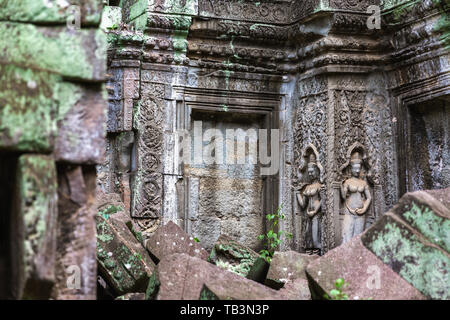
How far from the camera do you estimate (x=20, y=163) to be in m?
3.43

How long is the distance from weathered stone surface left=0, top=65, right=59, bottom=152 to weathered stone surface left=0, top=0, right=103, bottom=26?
262 millimetres

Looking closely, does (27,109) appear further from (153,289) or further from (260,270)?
(260,270)

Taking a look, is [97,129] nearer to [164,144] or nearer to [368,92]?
[164,144]

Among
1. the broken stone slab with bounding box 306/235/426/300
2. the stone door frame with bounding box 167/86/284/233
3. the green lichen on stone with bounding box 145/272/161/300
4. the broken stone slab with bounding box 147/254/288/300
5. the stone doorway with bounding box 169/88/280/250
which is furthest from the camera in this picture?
the stone doorway with bounding box 169/88/280/250

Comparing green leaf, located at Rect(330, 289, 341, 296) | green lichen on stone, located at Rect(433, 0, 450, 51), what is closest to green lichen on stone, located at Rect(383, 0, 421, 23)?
green lichen on stone, located at Rect(433, 0, 450, 51)

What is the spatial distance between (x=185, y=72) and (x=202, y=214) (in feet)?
5.09

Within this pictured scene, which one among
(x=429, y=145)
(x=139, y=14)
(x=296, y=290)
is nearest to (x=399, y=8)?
(x=429, y=145)

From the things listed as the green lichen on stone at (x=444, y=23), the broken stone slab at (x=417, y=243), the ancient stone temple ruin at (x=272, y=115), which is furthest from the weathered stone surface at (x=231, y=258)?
the green lichen on stone at (x=444, y=23)

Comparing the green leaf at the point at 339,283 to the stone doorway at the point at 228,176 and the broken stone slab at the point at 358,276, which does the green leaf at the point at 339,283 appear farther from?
the stone doorway at the point at 228,176

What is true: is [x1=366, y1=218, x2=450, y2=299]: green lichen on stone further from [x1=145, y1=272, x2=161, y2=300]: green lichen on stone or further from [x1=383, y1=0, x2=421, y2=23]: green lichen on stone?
[x1=383, y1=0, x2=421, y2=23]: green lichen on stone

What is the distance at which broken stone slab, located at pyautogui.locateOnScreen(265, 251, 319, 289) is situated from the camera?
18.7 feet

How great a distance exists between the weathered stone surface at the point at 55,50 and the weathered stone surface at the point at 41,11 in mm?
34

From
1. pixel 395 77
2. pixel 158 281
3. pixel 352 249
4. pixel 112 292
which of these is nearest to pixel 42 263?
pixel 158 281

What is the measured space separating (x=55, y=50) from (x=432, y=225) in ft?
7.42
